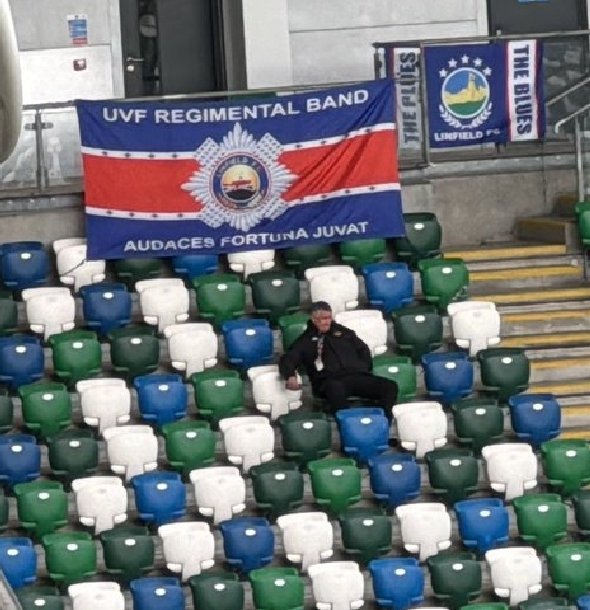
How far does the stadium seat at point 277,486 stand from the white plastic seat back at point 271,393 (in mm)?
779

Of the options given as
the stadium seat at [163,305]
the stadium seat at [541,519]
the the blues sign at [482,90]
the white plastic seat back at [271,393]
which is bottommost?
the stadium seat at [541,519]

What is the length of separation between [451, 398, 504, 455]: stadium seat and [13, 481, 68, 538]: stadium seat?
8.66ft

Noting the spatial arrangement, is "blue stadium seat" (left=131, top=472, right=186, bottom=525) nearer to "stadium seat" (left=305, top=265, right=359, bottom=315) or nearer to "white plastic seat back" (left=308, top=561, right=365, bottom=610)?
"white plastic seat back" (left=308, top=561, right=365, bottom=610)

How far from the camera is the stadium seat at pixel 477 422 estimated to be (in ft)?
36.4

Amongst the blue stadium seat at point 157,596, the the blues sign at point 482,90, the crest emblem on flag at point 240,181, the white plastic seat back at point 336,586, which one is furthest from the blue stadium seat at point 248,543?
the the blues sign at point 482,90

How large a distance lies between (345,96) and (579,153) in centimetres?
211

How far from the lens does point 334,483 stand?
10516 mm

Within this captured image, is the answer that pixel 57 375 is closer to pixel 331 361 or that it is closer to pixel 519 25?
pixel 331 361

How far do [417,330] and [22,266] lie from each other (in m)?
2.75

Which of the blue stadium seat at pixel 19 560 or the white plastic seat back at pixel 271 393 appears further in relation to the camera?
the white plastic seat back at pixel 271 393

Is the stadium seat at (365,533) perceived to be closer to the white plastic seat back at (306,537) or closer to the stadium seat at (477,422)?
the white plastic seat back at (306,537)

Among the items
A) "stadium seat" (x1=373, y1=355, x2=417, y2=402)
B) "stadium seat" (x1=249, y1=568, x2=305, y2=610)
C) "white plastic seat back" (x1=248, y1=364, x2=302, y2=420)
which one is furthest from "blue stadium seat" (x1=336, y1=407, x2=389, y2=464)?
"stadium seat" (x1=249, y1=568, x2=305, y2=610)

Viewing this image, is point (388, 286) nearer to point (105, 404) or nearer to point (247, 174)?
point (247, 174)

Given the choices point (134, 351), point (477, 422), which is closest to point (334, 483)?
point (477, 422)
